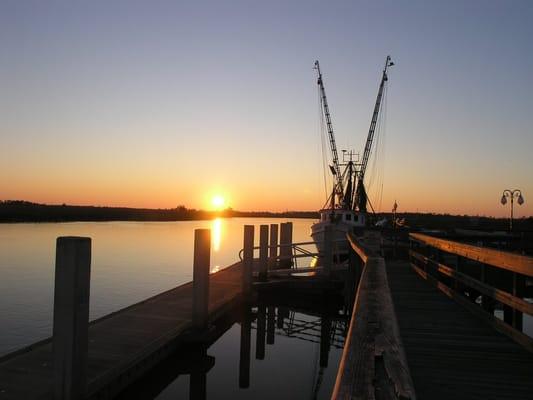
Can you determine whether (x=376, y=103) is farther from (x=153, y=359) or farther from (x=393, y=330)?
(x=393, y=330)

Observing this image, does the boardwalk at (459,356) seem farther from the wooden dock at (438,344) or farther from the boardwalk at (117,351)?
the boardwalk at (117,351)

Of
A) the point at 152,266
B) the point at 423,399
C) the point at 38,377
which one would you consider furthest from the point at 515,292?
the point at 152,266

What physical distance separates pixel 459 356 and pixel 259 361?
808cm

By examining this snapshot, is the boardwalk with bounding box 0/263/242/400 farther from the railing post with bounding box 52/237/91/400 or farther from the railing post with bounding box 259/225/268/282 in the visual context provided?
the railing post with bounding box 259/225/268/282

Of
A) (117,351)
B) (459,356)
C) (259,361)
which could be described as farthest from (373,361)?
(259,361)

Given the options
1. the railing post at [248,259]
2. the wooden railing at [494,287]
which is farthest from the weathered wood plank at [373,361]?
the railing post at [248,259]

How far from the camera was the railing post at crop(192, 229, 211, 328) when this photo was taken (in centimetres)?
1091

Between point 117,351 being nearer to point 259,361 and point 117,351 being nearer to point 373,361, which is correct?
point 259,361

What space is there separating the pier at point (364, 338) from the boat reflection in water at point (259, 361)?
0.09 meters

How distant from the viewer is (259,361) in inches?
480

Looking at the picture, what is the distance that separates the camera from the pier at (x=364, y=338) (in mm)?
2764

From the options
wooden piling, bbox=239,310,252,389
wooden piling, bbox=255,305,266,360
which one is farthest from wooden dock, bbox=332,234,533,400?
wooden piling, bbox=255,305,266,360

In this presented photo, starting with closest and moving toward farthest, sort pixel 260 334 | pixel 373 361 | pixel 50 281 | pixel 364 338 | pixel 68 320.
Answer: pixel 373 361
pixel 364 338
pixel 68 320
pixel 260 334
pixel 50 281

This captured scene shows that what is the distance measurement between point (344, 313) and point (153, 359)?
9.53 m
